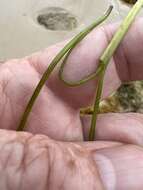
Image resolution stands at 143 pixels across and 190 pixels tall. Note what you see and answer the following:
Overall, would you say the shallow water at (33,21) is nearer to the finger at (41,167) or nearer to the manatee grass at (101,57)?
the manatee grass at (101,57)

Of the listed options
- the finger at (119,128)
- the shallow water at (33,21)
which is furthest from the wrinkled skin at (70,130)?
the shallow water at (33,21)

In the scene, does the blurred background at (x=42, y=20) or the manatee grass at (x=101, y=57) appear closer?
the manatee grass at (x=101, y=57)

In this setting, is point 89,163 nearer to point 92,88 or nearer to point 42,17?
point 92,88

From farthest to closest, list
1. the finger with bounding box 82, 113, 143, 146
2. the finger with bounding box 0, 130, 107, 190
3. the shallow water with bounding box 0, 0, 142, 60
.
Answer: the shallow water with bounding box 0, 0, 142, 60 < the finger with bounding box 82, 113, 143, 146 < the finger with bounding box 0, 130, 107, 190

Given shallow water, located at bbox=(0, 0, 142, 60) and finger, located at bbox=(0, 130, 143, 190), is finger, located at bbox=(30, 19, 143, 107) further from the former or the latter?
shallow water, located at bbox=(0, 0, 142, 60)

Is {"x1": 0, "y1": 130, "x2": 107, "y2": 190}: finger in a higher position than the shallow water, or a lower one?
lower

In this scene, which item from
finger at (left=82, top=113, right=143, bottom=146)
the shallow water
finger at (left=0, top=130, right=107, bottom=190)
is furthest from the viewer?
the shallow water

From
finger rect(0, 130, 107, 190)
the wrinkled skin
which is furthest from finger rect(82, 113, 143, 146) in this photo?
finger rect(0, 130, 107, 190)
